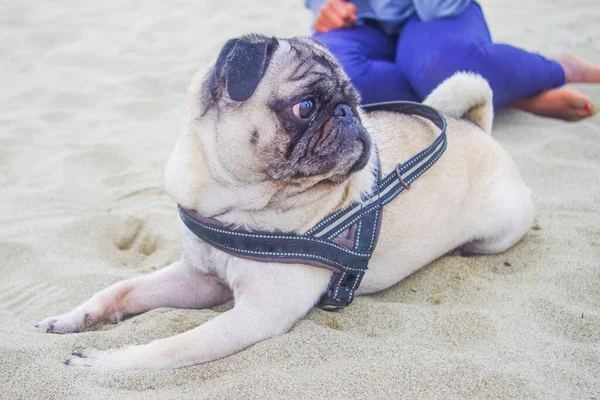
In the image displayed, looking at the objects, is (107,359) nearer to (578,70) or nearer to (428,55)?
(428,55)

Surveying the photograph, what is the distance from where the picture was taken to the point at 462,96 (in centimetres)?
261

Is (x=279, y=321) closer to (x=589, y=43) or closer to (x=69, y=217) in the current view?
(x=69, y=217)

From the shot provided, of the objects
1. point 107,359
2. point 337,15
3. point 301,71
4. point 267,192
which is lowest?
point 107,359

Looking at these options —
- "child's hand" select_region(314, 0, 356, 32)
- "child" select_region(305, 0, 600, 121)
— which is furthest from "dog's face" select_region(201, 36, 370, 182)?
"child's hand" select_region(314, 0, 356, 32)

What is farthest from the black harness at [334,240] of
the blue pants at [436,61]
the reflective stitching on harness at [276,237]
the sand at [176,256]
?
the blue pants at [436,61]

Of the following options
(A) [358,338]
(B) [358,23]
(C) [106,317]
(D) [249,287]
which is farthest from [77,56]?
(A) [358,338]

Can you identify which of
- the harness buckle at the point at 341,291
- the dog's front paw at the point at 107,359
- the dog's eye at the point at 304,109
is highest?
the dog's eye at the point at 304,109

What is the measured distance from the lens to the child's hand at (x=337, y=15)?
12.5 ft

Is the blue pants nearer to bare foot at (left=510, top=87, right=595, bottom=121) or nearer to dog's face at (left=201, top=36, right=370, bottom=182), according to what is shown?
bare foot at (left=510, top=87, right=595, bottom=121)

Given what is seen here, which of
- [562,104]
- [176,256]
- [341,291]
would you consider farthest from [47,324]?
[562,104]

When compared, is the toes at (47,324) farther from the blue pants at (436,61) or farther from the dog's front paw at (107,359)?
the blue pants at (436,61)

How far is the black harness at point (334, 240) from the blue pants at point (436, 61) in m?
1.49

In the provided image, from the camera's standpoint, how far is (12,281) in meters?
2.25

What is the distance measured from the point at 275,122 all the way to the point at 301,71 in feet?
0.73
